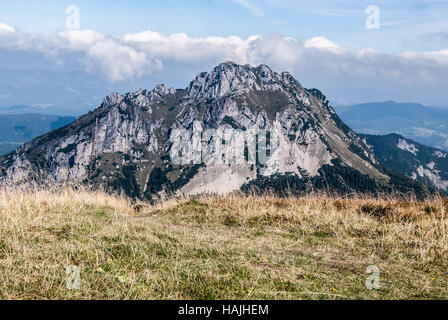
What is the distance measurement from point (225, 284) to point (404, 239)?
30.4 feet

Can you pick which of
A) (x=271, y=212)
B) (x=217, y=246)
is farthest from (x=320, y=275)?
(x=271, y=212)

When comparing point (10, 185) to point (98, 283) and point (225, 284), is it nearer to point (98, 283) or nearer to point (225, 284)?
point (98, 283)

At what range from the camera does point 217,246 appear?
39.8 ft

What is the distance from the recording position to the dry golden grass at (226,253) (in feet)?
25.8

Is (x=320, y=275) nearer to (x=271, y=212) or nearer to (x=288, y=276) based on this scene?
(x=288, y=276)

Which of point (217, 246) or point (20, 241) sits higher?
point (20, 241)

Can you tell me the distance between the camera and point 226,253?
443 inches

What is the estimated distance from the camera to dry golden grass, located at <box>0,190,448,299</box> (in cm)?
786

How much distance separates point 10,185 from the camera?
62.1ft
